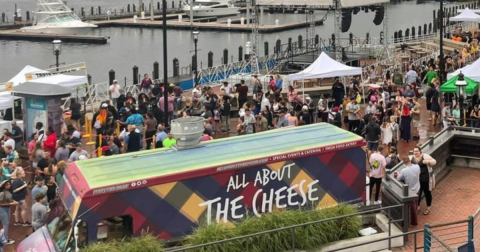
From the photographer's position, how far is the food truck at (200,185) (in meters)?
12.0

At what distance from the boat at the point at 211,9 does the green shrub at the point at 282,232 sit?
7894cm

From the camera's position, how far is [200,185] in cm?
1289

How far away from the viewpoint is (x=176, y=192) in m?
12.7

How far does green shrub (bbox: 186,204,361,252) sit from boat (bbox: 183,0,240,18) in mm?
78941

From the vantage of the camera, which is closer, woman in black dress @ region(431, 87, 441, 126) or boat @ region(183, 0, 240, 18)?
woman in black dress @ region(431, 87, 441, 126)

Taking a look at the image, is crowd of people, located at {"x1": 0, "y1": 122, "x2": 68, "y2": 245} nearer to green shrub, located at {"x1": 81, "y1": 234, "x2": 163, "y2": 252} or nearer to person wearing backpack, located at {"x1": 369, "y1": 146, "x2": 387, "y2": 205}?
green shrub, located at {"x1": 81, "y1": 234, "x2": 163, "y2": 252}

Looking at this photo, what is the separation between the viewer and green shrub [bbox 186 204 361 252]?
12312 millimetres

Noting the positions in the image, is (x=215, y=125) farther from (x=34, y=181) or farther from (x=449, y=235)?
(x=449, y=235)

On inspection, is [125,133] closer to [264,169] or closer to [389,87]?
[264,169]

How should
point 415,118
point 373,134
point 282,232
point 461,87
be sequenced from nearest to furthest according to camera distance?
point 282,232 < point 373,134 < point 461,87 < point 415,118

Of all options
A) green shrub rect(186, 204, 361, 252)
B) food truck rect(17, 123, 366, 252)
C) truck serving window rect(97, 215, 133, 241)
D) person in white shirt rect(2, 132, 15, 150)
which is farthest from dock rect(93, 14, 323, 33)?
truck serving window rect(97, 215, 133, 241)

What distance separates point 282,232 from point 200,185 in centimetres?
166

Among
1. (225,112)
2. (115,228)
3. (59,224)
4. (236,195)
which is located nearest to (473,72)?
(225,112)

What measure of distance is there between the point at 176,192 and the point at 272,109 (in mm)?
11099
